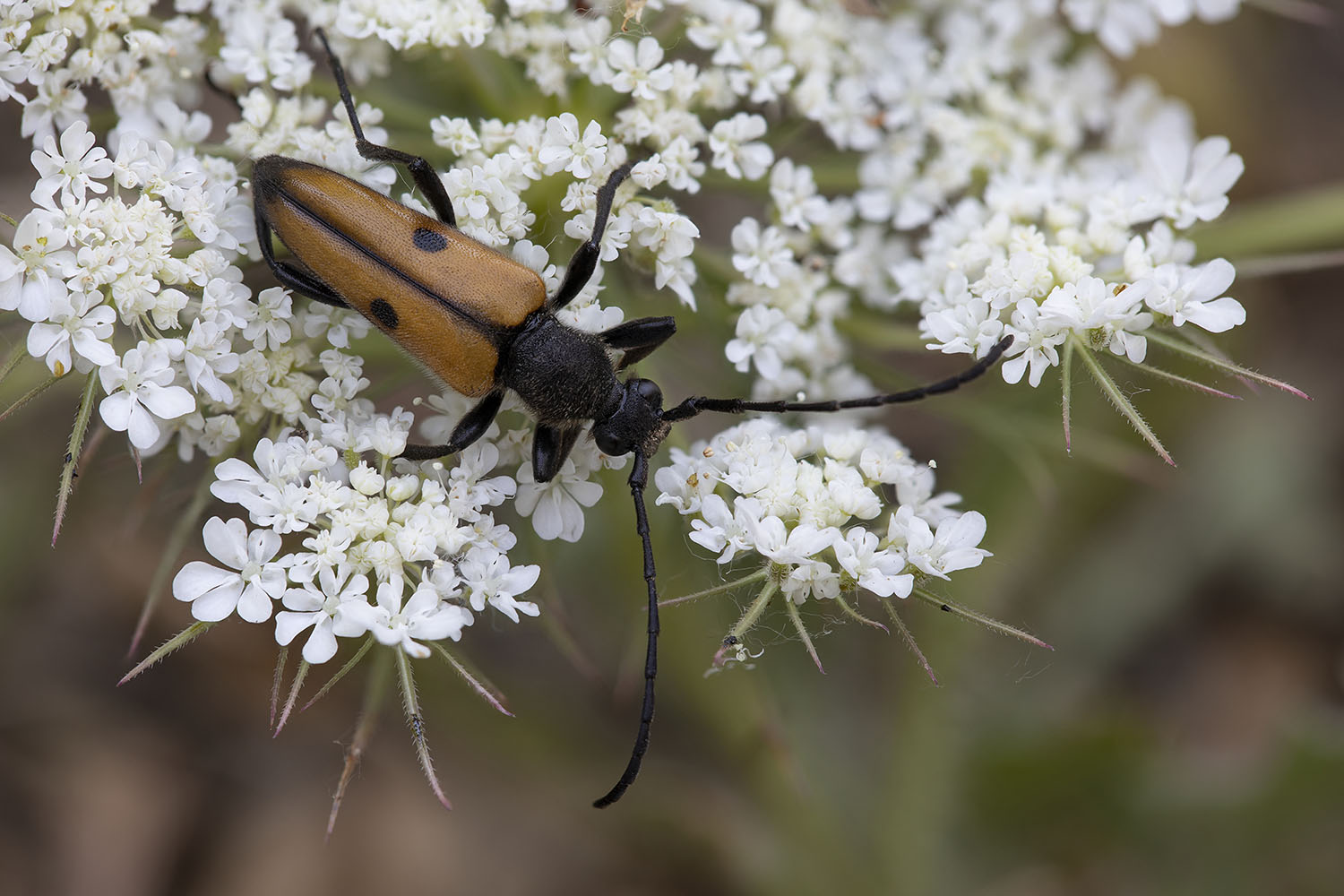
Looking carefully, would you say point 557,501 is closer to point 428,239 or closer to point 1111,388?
point 428,239

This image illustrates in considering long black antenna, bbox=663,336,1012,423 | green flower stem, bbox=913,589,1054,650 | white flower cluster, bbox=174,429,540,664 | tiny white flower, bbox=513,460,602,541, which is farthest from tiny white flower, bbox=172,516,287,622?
green flower stem, bbox=913,589,1054,650

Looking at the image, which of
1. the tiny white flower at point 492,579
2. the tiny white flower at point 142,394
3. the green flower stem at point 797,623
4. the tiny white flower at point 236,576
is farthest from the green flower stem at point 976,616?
the tiny white flower at point 142,394

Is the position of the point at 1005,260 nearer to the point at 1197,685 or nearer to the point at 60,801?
the point at 1197,685

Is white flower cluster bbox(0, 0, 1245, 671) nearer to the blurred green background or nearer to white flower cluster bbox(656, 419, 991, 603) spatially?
white flower cluster bbox(656, 419, 991, 603)

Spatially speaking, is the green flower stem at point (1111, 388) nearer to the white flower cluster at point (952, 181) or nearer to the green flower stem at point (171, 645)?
the white flower cluster at point (952, 181)

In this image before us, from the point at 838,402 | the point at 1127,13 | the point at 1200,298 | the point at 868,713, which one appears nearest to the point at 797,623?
the point at 838,402

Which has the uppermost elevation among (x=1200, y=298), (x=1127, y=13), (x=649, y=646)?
(x=1127, y=13)
